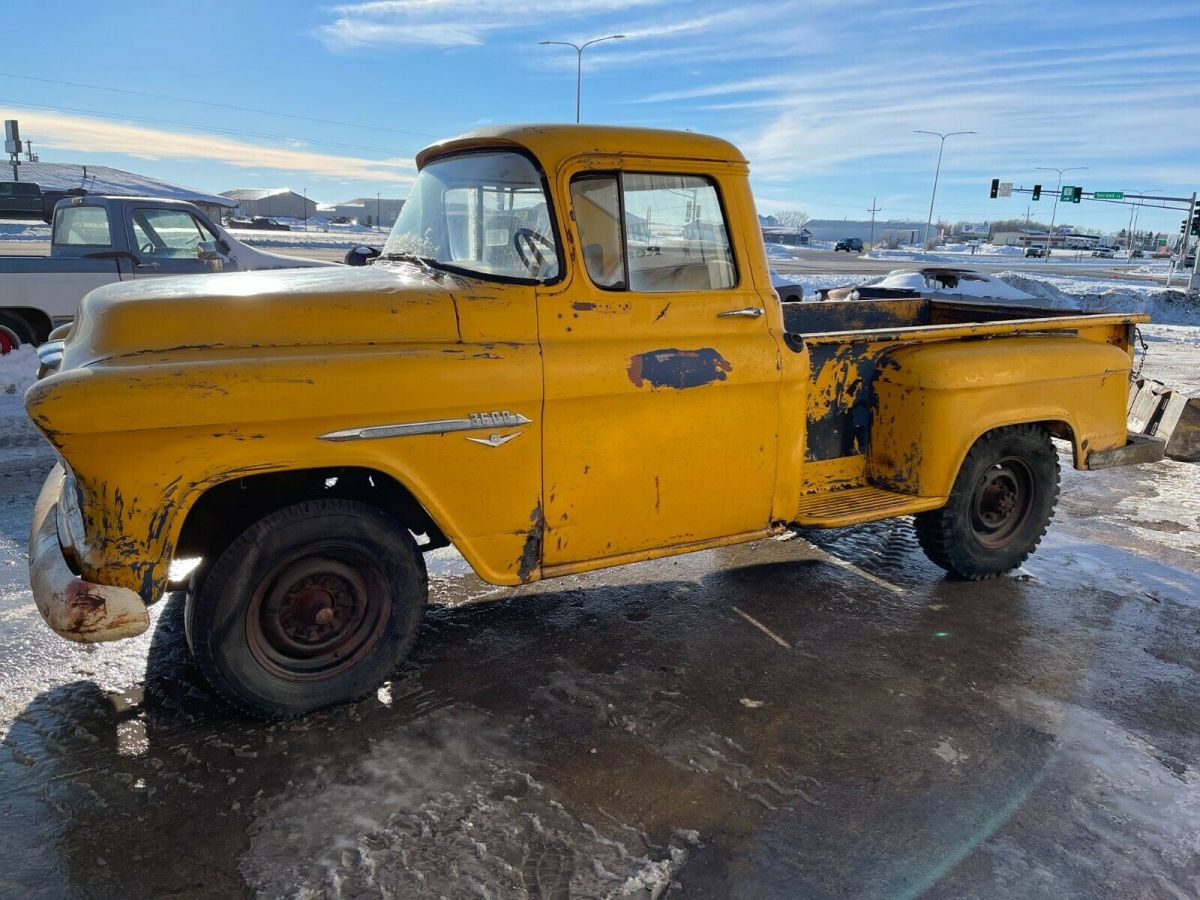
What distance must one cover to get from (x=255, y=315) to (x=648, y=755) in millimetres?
2120

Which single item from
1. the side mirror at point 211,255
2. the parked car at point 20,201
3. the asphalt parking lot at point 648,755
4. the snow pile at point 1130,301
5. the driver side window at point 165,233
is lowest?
the asphalt parking lot at point 648,755

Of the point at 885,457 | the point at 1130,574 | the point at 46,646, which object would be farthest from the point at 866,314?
the point at 46,646

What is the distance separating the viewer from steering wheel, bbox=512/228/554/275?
11.6 feet

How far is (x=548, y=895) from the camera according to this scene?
8.23 ft

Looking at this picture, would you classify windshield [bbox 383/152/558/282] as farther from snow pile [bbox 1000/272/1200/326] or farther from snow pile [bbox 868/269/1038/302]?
snow pile [bbox 1000/272/1200/326]

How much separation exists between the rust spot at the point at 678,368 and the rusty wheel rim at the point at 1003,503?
81.5 inches

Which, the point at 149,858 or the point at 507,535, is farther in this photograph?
the point at 507,535

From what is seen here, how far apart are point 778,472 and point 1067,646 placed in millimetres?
1677

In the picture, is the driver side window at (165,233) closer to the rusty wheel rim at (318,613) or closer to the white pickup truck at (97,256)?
the white pickup truck at (97,256)

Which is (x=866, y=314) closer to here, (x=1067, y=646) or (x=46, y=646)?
(x=1067, y=646)

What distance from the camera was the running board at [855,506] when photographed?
4.19 metres

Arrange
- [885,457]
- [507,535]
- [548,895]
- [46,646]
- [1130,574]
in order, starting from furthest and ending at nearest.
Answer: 1. [1130,574]
2. [885,457]
3. [46,646]
4. [507,535]
5. [548,895]

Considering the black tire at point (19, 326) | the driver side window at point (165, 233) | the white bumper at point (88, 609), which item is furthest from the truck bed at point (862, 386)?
the black tire at point (19, 326)

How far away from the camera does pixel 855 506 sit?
14.4 feet
